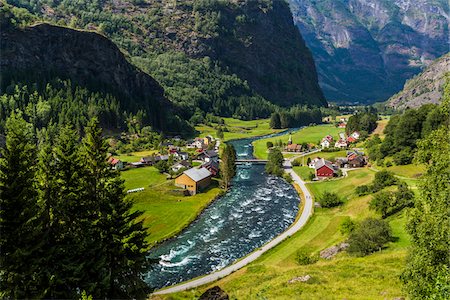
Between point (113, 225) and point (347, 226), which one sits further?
point (347, 226)

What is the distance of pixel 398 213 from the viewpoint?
73188 millimetres

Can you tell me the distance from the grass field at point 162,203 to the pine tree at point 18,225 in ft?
131

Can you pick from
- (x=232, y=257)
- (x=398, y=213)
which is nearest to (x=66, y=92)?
(x=232, y=257)

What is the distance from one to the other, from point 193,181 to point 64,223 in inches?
3012

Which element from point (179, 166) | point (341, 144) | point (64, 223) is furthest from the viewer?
point (341, 144)

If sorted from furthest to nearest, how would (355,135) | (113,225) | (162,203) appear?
(355,135) < (162,203) < (113,225)

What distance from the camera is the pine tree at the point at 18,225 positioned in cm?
2747

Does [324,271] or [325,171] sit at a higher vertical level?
[325,171]

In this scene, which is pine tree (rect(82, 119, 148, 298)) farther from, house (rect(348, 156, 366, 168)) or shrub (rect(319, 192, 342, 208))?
house (rect(348, 156, 366, 168))

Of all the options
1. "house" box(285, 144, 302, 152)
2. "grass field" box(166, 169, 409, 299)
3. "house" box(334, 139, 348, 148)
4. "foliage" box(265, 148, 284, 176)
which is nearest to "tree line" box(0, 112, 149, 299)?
"grass field" box(166, 169, 409, 299)

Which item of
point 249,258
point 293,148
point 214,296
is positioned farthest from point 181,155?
point 214,296

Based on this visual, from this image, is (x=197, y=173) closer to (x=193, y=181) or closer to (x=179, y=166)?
(x=193, y=181)

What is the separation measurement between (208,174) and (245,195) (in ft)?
53.4

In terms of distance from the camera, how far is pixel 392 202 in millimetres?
75625
